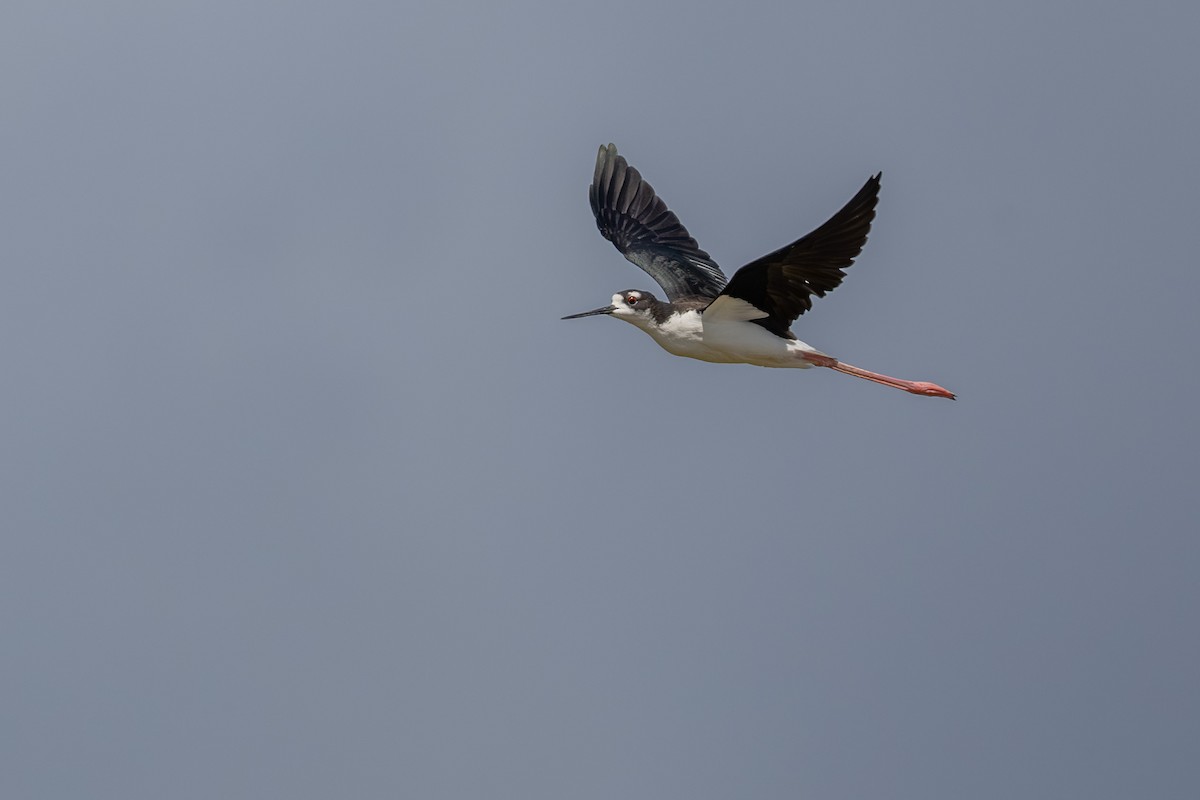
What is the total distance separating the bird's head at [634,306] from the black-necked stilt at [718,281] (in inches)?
0.4

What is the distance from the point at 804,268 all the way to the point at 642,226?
5056mm

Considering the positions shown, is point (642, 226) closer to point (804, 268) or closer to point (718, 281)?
point (718, 281)

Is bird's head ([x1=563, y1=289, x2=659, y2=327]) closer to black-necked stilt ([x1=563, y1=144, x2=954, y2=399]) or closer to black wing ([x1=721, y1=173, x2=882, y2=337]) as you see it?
black-necked stilt ([x1=563, y1=144, x2=954, y2=399])

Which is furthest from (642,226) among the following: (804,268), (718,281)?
(804,268)

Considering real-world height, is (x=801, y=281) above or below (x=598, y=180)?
below

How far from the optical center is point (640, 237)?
20.2 metres

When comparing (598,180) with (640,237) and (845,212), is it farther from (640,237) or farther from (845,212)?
(845,212)

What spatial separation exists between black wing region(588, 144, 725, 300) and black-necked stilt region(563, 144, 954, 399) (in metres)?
0.01

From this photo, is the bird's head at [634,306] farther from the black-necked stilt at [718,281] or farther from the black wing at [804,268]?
the black wing at [804,268]

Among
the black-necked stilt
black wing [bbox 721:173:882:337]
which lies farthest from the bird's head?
black wing [bbox 721:173:882:337]

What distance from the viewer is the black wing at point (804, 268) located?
14453 mm

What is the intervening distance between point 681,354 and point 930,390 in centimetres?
273

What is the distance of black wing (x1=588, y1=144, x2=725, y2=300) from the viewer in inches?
768

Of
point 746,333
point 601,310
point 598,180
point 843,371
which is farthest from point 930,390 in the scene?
point 598,180
